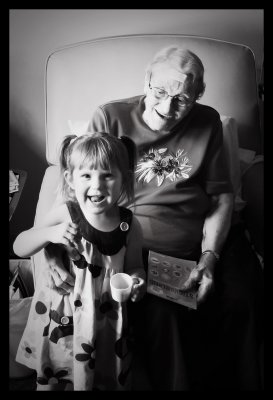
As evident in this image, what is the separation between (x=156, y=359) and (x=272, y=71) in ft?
3.07

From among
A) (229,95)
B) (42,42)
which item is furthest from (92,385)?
(42,42)

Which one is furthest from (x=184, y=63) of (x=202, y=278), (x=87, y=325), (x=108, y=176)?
(x=87, y=325)

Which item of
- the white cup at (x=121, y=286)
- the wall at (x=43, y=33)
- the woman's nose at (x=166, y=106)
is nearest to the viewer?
the white cup at (x=121, y=286)

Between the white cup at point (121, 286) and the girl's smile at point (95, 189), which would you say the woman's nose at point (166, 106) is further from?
the white cup at point (121, 286)

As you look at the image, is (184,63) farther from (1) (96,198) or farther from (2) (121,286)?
(2) (121,286)

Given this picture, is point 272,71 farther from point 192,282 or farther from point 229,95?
point 192,282

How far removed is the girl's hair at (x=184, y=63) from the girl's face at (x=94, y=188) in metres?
0.33

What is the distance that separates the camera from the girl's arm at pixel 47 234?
97 centimetres

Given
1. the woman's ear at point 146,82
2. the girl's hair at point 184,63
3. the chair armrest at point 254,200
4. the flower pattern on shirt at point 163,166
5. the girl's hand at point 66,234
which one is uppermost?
the girl's hair at point 184,63

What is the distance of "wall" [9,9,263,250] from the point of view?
3.81 feet

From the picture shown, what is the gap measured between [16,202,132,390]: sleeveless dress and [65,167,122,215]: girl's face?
0.03 meters

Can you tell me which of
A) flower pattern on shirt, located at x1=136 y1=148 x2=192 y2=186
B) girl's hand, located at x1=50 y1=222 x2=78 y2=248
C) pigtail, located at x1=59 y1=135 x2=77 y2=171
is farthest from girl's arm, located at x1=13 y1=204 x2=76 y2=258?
flower pattern on shirt, located at x1=136 y1=148 x2=192 y2=186

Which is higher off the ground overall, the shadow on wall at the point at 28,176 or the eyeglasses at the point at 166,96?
the eyeglasses at the point at 166,96

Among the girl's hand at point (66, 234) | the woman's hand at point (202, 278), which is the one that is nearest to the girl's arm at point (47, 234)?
the girl's hand at point (66, 234)
